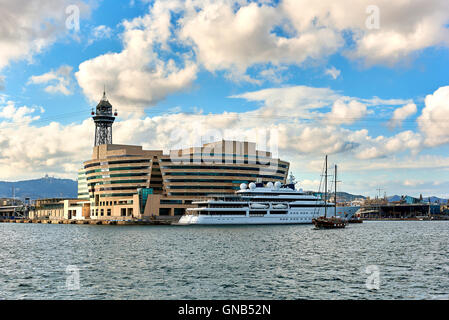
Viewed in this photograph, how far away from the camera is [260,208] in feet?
496

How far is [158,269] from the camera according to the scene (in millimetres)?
49531

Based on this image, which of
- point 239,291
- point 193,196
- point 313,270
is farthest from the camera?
point 193,196

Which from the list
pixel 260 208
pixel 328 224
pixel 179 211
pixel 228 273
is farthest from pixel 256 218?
pixel 228 273

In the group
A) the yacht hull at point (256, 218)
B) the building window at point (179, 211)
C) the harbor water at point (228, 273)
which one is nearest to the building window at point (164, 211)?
the building window at point (179, 211)

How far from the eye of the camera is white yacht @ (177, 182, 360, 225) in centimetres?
14688

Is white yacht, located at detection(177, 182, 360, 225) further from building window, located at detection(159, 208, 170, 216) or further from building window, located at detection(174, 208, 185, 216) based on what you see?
building window, located at detection(159, 208, 170, 216)

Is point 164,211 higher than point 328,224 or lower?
higher

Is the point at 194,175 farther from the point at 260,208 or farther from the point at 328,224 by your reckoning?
the point at 328,224

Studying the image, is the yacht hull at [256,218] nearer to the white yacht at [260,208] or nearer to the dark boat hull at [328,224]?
the white yacht at [260,208]

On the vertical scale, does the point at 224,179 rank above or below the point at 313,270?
above

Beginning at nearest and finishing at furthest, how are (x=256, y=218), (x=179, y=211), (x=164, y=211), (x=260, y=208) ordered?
(x=256, y=218) → (x=260, y=208) → (x=179, y=211) → (x=164, y=211)
